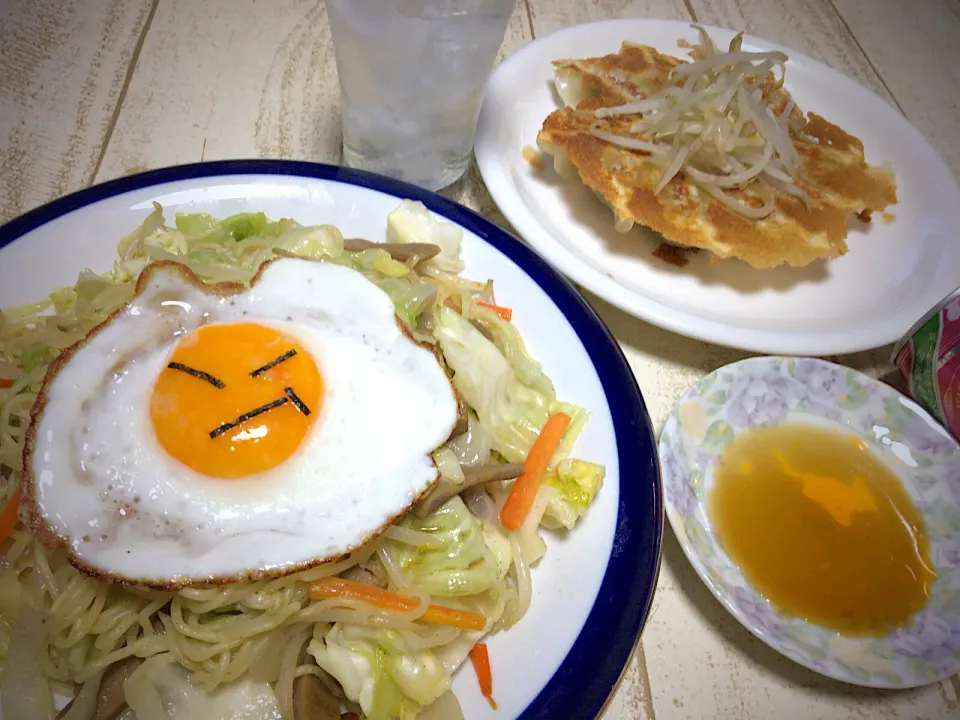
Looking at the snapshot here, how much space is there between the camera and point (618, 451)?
5.14ft

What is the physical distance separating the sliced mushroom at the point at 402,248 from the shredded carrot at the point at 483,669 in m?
1.00

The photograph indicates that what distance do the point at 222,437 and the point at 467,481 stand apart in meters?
0.52

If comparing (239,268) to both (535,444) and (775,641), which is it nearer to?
(535,444)

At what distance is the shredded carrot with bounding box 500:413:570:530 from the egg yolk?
1.67 ft

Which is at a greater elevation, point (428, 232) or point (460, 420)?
point (428, 232)

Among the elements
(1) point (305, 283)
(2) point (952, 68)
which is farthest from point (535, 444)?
(2) point (952, 68)

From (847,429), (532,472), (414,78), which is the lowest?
(847,429)

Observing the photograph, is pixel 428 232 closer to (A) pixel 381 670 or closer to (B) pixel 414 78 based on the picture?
(B) pixel 414 78

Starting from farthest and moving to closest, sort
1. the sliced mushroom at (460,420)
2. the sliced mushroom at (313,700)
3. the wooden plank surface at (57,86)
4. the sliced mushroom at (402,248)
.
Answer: the wooden plank surface at (57,86) → the sliced mushroom at (402,248) → the sliced mushroom at (460,420) → the sliced mushroom at (313,700)

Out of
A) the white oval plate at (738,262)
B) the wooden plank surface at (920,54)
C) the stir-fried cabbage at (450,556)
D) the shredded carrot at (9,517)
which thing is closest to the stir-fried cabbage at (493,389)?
the stir-fried cabbage at (450,556)

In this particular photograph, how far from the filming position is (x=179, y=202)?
1852 millimetres

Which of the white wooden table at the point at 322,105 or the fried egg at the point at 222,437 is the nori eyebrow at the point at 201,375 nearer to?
the fried egg at the point at 222,437

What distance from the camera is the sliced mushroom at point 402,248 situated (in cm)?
178

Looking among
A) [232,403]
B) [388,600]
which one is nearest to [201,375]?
[232,403]
